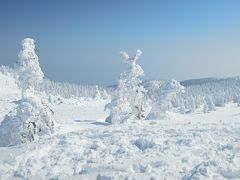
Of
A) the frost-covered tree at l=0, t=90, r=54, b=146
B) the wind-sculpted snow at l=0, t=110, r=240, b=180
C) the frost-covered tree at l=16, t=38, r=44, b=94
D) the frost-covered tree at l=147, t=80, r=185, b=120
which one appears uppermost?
the frost-covered tree at l=16, t=38, r=44, b=94

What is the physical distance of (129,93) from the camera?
55656 millimetres

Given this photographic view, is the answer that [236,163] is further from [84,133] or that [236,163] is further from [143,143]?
[84,133]

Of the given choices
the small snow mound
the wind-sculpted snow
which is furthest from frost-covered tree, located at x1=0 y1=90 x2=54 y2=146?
the small snow mound

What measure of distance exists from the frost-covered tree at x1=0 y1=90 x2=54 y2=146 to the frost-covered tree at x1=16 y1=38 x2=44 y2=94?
22.1 metres

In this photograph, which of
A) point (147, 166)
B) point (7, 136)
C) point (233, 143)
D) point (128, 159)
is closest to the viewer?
point (147, 166)

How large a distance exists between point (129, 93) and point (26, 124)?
27357 millimetres

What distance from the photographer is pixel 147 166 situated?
48.2ft

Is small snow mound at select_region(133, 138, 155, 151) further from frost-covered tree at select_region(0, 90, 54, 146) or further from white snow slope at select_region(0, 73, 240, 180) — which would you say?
frost-covered tree at select_region(0, 90, 54, 146)

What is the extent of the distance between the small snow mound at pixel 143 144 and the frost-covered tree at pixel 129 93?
35.9 m

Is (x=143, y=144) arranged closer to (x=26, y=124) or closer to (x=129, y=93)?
(x=26, y=124)

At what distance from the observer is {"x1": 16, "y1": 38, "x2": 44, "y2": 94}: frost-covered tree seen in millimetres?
54938

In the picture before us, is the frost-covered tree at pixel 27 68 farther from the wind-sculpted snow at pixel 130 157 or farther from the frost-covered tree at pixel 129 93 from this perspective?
the wind-sculpted snow at pixel 130 157

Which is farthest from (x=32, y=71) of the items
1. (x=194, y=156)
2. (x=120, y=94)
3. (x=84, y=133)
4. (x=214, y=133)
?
(x=194, y=156)

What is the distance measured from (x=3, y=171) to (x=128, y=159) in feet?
15.8
